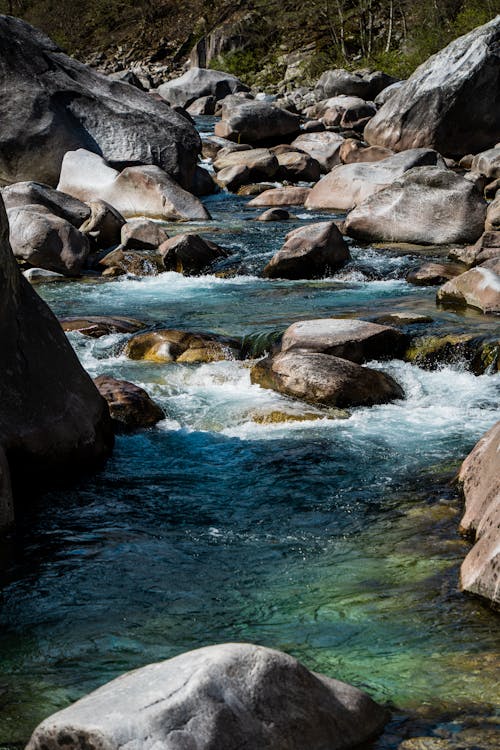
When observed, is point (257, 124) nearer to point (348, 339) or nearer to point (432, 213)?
point (432, 213)

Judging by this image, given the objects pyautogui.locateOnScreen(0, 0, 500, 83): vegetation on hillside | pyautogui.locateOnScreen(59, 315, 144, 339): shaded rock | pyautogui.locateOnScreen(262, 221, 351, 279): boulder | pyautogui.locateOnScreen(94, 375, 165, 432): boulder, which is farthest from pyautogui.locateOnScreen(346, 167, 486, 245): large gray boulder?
pyautogui.locateOnScreen(0, 0, 500, 83): vegetation on hillside

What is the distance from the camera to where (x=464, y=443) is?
292 inches

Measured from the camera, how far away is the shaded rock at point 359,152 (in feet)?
73.8

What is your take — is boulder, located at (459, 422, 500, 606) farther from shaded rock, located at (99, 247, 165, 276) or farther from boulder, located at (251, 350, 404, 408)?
shaded rock, located at (99, 247, 165, 276)

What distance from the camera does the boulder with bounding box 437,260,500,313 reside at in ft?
35.8

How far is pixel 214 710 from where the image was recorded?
293 centimetres

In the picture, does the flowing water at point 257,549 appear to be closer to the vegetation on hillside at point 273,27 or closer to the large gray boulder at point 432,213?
the large gray boulder at point 432,213

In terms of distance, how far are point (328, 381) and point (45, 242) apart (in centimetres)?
656

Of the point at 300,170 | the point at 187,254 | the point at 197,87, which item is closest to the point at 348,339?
the point at 187,254

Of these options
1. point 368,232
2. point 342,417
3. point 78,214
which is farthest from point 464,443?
point 78,214

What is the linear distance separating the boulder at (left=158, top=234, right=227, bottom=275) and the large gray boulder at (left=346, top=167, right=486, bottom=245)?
2795mm

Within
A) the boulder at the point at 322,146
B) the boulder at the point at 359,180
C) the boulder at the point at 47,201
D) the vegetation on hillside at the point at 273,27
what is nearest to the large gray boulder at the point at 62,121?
the boulder at the point at 359,180

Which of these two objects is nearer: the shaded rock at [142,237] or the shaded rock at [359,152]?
the shaded rock at [142,237]

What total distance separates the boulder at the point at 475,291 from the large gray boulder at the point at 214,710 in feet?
27.0
